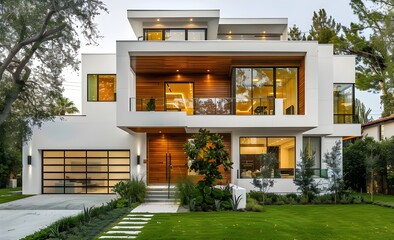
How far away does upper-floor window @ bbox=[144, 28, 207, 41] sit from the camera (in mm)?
21422

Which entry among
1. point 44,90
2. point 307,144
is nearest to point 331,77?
point 307,144

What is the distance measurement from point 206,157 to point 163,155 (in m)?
7.08

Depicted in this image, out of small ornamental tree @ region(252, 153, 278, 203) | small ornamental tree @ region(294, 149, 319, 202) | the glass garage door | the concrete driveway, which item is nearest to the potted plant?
the glass garage door

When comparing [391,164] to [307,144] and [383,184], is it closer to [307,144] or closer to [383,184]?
[383,184]

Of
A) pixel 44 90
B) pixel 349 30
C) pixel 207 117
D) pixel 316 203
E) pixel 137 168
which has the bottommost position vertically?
pixel 316 203

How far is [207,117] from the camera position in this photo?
1788 centimetres

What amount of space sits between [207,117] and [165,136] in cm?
422

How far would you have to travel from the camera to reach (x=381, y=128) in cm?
2684

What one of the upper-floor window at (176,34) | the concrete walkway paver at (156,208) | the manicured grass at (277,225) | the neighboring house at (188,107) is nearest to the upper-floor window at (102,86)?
the neighboring house at (188,107)

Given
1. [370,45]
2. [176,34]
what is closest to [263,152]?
[176,34]

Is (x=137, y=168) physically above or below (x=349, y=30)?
below

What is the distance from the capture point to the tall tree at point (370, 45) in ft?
83.7

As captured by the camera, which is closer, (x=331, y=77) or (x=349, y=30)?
(x=331, y=77)

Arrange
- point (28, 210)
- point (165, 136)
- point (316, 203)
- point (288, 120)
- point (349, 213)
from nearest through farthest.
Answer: point (349, 213), point (28, 210), point (316, 203), point (288, 120), point (165, 136)
